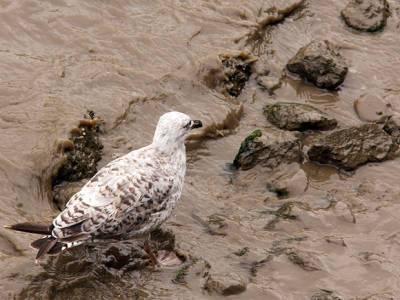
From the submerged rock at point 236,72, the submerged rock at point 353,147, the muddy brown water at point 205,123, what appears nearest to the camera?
the muddy brown water at point 205,123

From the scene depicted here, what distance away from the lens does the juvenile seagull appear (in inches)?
287

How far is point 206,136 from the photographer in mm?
9773

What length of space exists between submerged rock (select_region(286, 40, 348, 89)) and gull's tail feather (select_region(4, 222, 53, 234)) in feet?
15.9

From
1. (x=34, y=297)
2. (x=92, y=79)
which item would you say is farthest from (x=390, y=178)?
(x=34, y=297)

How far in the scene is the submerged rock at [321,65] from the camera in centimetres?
1071

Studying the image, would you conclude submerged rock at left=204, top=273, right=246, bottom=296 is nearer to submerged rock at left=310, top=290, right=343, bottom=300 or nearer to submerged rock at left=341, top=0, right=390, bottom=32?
submerged rock at left=310, top=290, right=343, bottom=300

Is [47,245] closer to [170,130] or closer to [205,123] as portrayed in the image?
[170,130]

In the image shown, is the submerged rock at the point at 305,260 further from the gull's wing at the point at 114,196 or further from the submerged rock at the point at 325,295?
the gull's wing at the point at 114,196

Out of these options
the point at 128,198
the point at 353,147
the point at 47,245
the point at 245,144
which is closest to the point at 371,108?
the point at 353,147

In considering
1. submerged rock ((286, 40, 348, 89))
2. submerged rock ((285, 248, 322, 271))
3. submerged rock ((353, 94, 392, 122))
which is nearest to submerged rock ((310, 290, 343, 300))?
submerged rock ((285, 248, 322, 271))

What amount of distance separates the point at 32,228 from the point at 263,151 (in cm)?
321

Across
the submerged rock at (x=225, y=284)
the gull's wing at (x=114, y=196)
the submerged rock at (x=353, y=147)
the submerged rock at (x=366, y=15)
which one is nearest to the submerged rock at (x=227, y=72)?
the submerged rock at (x=353, y=147)

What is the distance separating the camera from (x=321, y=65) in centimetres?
1071

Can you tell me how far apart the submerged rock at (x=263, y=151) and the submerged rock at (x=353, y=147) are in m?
0.33
